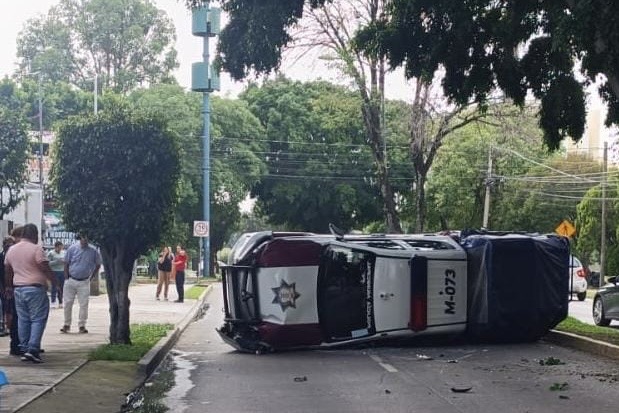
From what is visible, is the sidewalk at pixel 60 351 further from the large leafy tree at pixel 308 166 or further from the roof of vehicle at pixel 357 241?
the large leafy tree at pixel 308 166

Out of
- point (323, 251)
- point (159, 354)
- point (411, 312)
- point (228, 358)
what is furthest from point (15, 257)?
point (411, 312)

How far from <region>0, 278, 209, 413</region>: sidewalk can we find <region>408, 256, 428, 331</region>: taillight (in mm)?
4252

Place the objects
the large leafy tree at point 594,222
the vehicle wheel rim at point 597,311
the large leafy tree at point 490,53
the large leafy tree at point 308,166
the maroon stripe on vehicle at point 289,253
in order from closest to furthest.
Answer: the maroon stripe on vehicle at point 289,253, the large leafy tree at point 490,53, the vehicle wheel rim at point 597,311, the large leafy tree at point 308,166, the large leafy tree at point 594,222

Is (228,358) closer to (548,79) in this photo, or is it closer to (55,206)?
(55,206)

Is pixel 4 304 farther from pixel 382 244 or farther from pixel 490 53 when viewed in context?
pixel 490 53

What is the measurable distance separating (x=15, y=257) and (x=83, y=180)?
7.47ft

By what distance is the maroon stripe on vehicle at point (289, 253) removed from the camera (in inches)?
620

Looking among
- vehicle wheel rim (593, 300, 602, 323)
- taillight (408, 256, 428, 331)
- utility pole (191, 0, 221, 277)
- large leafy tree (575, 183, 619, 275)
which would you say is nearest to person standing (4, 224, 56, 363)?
taillight (408, 256, 428, 331)

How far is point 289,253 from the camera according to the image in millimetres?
15820

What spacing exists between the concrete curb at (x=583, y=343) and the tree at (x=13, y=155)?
1195 cm

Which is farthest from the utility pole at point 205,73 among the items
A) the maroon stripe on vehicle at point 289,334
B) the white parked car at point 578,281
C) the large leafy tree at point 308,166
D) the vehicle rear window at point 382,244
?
the maroon stripe on vehicle at point 289,334

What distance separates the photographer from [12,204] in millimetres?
22281

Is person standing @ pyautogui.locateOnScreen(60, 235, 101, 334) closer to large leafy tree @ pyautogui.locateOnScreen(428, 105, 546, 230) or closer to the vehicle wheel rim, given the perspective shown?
the vehicle wheel rim

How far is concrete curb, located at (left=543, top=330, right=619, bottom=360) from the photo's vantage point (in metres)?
15.6
